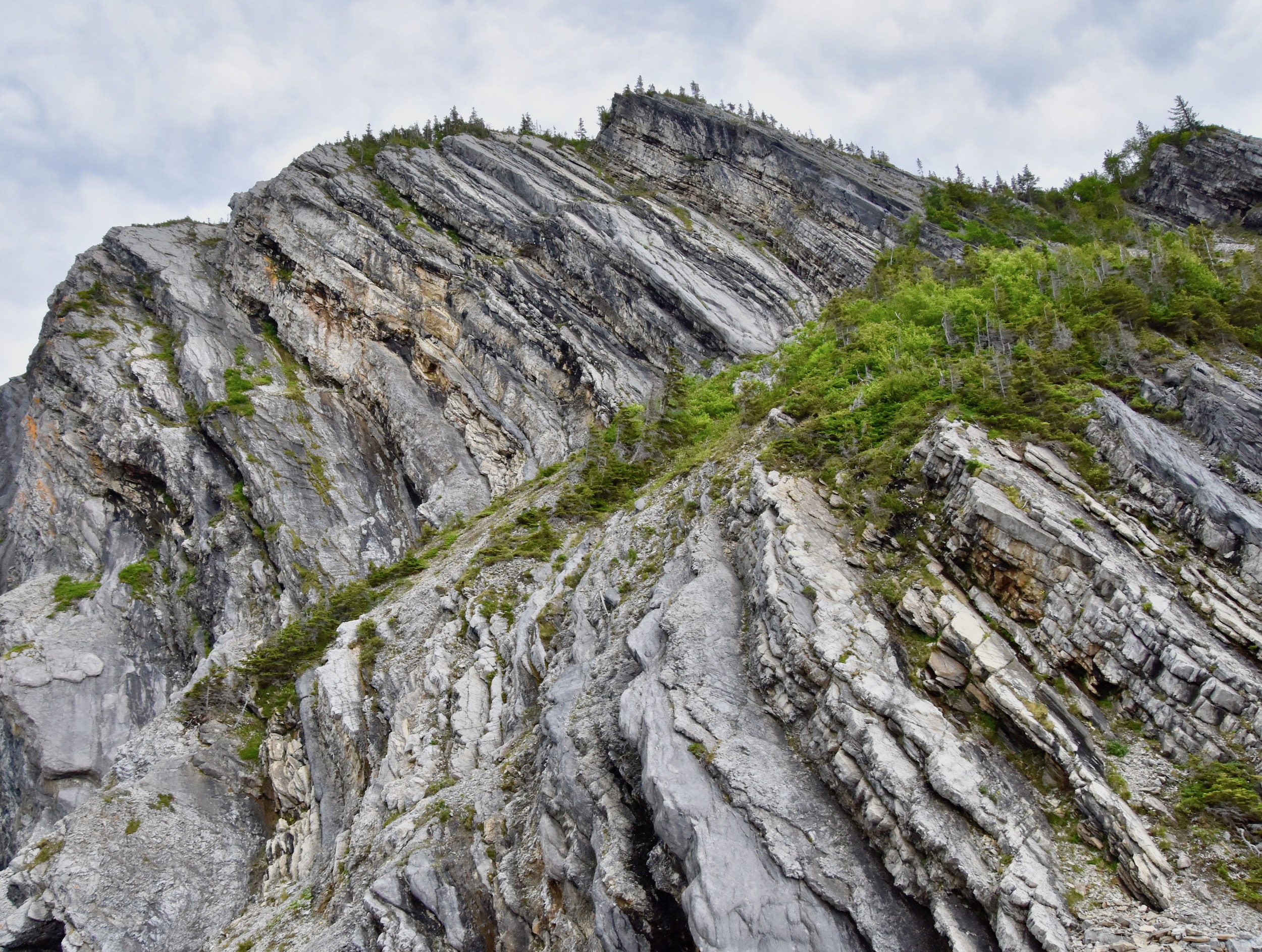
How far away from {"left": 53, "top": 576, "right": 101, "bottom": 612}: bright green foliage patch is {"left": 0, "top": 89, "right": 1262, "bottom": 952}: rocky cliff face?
1.01ft

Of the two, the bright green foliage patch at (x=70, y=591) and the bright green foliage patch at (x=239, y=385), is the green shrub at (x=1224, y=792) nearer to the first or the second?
the bright green foliage patch at (x=239, y=385)

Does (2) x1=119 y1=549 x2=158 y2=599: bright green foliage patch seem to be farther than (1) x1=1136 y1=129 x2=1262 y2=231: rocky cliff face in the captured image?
No

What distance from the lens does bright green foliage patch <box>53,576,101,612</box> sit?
37.6m

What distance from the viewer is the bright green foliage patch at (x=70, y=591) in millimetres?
37562

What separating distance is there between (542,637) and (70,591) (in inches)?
1353

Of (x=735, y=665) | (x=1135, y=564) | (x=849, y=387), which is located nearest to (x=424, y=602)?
(x=735, y=665)

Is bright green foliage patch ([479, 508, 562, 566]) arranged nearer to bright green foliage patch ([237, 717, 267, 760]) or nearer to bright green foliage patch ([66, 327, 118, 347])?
bright green foliage patch ([237, 717, 267, 760])

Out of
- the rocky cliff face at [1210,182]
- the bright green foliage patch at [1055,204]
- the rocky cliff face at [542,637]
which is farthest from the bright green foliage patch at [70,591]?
the rocky cliff face at [1210,182]

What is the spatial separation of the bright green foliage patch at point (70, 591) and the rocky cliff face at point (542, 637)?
31 cm

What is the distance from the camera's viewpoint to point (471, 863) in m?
13.9

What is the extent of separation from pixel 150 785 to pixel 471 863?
640 inches

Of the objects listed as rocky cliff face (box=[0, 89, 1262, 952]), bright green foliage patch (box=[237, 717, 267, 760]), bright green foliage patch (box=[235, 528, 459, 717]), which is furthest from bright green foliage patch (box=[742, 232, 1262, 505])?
bright green foliage patch (box=[237, 717, 267, 760])

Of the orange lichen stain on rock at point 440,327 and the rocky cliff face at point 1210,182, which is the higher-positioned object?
the orange lichen stain on rock at point 440,327

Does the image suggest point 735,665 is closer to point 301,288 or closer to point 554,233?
point 554,233
